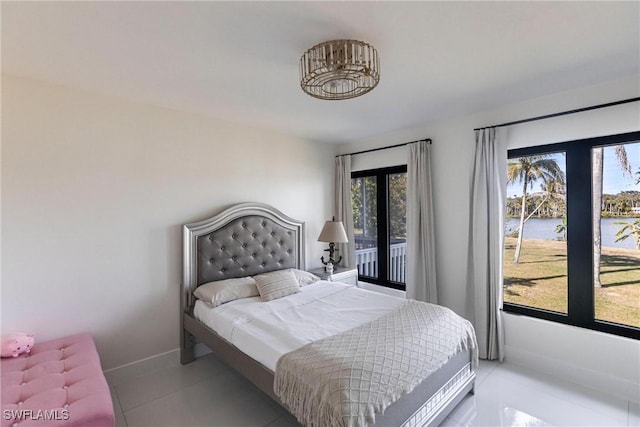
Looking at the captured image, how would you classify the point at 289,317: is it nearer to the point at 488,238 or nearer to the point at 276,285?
the point at 276,285

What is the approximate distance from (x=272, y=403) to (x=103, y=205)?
7.11 feet

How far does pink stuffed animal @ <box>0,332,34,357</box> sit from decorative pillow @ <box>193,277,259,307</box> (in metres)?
1.15

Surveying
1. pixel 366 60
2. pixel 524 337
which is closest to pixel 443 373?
pixel 524 337

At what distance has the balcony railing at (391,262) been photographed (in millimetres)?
3926

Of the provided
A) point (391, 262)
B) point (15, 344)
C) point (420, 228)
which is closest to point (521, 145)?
point (420, 228)

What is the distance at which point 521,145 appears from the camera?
2781 mm

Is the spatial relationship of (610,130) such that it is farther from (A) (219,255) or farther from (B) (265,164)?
(A) (219,255)

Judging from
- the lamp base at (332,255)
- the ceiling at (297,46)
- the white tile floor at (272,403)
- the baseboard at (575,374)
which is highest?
the ceiling at (297,46)

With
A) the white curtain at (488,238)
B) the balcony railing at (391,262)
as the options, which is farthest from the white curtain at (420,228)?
the white curtain at (488,238)

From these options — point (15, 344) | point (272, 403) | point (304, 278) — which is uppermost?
point (304, 278)

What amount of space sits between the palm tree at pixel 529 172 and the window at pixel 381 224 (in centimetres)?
121

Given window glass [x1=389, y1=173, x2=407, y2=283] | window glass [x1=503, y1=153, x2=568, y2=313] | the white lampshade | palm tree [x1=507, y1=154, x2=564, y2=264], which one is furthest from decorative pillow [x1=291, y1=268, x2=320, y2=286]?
palm tree [x1=507, y1=154, x2=564, y2=264]

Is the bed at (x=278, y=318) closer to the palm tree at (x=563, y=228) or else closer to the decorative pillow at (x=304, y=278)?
the decorative pillow at (x=304, y=278)

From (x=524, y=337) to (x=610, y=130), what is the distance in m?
1.96
